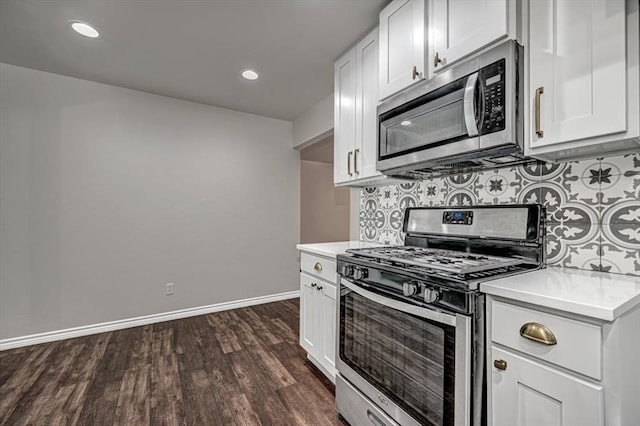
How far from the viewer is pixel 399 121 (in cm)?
177

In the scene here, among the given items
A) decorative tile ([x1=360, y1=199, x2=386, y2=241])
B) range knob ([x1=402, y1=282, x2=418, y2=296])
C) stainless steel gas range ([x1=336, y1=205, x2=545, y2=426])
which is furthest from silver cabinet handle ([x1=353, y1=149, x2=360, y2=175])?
range knob ([x1=402, y1=282, x2=418, y2=296])

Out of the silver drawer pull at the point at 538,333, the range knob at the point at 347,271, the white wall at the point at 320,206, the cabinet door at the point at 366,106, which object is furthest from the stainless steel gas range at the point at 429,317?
the white wall at the point at 320,206

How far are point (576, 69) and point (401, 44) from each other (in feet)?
3.02

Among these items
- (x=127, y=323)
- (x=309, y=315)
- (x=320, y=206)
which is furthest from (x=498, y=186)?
(x=320, y=206)

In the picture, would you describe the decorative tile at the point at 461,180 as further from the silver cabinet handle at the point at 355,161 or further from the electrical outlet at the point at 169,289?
the electrical outlet at the point at 169,289

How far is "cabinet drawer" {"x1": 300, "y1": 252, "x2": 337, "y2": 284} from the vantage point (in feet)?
6.53

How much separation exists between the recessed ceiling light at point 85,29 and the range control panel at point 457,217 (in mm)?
2782

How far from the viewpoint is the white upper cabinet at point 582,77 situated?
99 centimetres

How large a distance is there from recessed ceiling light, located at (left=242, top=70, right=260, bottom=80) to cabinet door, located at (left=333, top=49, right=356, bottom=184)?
0.83 meters

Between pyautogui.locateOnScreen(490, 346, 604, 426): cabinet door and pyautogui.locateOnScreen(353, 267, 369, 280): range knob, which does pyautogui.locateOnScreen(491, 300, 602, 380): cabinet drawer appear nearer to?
pyautogui.locateOnScreen(490, 346, 604, 426): cabinet door

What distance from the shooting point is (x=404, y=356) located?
1342 mm

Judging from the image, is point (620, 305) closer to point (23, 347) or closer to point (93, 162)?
point (93, 162)

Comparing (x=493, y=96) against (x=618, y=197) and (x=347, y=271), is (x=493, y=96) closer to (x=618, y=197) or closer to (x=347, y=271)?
(x=618, y=197)

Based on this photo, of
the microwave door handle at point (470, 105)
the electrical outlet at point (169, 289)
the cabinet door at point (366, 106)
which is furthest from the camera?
the electrical outlet at point (169, 289)
